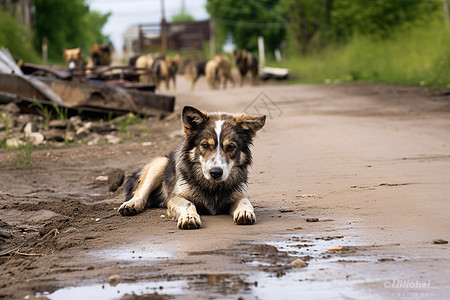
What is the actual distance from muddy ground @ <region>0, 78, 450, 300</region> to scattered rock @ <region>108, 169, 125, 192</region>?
4 centimetres

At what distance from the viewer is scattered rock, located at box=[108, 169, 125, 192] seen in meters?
9.64

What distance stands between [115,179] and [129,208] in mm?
2782

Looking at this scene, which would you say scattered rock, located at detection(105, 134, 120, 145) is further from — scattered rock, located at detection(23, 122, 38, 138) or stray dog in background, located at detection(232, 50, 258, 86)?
stray dog in background, located at detection(232, 50, 258, 86)

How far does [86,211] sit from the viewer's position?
772 centimetres

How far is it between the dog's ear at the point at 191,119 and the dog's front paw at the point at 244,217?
959 millimetres

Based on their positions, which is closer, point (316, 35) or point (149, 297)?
point (149, 297)

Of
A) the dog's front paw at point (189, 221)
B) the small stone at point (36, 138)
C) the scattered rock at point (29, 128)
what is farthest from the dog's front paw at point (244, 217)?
the scattered rock at point (29, 128)

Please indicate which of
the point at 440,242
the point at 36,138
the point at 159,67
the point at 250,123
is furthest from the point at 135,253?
the point at 159,67

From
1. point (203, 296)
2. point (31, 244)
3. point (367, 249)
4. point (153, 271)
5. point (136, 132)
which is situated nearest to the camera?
point (203, 296)

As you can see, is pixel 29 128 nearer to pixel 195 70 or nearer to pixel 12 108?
pixel 12 108

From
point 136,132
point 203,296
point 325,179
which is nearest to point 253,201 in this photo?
point 325,179

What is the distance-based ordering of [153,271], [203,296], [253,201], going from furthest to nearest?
[253,201] → [153,271] → [203,296]

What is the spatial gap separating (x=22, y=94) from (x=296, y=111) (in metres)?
6.02

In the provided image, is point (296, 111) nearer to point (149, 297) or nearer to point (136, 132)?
point (136, 132)
